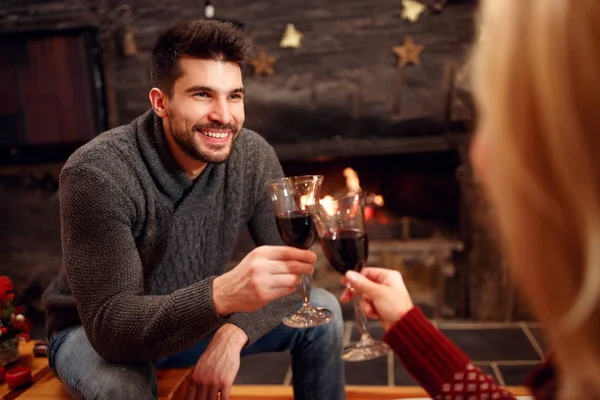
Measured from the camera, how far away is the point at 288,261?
1258 mm

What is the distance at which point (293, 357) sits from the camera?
71.5 inches

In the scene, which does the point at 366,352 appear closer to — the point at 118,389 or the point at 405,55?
the point at 118,389

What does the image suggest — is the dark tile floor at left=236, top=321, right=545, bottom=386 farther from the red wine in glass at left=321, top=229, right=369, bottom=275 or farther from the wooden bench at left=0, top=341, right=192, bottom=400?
the red wine in glass at left=321, top=229, right=369, bottom=275

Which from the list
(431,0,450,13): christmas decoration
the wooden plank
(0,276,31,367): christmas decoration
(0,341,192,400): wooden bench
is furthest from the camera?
(431,0,450,13): christmas decoration

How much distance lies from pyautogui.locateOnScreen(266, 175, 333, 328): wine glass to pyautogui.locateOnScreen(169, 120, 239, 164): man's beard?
0.46 m

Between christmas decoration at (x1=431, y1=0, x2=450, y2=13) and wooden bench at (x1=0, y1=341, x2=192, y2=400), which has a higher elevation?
christmas decoration at (x1=431, y1=0, x2=450, y2=13)

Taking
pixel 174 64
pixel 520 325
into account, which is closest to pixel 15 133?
pixel 174 64

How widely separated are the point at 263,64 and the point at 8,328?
6.15ft

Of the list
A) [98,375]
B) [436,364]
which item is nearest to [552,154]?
[436,364]

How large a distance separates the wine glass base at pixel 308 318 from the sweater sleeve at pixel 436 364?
0.36 m

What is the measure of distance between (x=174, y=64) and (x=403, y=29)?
5.44 ft

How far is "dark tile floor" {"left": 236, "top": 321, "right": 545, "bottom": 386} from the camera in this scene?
2578mm

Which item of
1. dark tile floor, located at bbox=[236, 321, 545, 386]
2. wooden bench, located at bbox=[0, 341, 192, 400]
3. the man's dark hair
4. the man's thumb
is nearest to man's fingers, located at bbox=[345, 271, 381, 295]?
the man's thumb

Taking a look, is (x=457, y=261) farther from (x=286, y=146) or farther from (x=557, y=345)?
(x=557, y=345)
